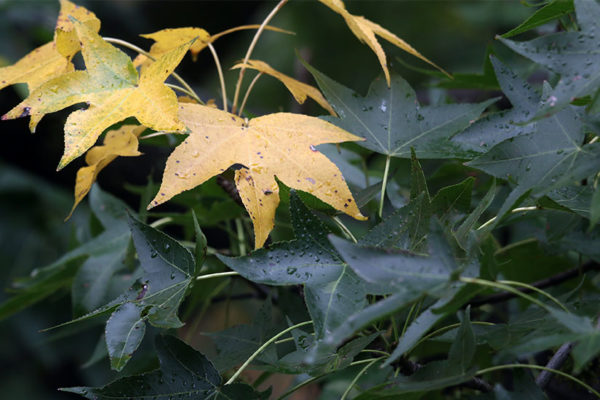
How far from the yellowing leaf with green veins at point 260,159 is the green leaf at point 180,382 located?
0.10 metres

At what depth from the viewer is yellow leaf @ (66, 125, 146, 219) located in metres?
0.50

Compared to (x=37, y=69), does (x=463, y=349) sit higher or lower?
lower

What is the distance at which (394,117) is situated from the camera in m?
0.56

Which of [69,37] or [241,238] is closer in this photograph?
[69,37]

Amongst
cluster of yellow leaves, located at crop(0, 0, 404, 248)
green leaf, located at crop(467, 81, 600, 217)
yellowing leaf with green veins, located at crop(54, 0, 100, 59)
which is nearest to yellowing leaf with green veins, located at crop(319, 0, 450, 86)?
cluster of yellow leaves, located at crop(0, 0, 404, 248)

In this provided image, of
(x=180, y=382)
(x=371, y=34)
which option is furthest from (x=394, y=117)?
(x=180, y=382)

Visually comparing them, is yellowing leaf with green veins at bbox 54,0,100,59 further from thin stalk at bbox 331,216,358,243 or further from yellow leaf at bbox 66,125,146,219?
thin stalk at bbox 331,216,358,243

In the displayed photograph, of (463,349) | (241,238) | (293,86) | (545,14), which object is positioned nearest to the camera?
(463,349)

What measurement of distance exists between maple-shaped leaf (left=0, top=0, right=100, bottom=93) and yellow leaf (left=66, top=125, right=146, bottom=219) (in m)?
0.08

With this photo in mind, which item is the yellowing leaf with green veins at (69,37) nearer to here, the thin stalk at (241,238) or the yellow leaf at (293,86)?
the yellow leaf at (293,86)

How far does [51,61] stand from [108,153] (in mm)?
117

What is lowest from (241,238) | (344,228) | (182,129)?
(241,238)

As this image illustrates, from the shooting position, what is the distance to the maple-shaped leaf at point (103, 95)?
1.46 feet

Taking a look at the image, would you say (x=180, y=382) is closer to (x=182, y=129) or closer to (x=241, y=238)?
(x=182, y=129)
